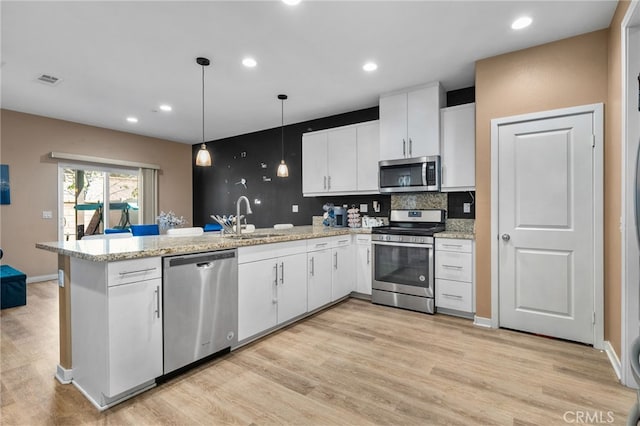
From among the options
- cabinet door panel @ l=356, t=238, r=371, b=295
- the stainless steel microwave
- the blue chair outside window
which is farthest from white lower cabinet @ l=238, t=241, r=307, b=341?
the blue chair outside window

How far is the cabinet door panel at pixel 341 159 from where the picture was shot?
14.2 feet

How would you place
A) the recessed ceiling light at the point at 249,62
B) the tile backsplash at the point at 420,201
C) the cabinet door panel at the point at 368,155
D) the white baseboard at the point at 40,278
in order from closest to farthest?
1. the recessed ceiling light at the point at 249,62
2. the tile backsplash at the point at 420,201
3. the cabinet door panel at the point at 368,155
4. the white baseboard at the point at 40,278

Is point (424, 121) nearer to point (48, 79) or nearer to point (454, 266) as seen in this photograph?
point (454, 266)

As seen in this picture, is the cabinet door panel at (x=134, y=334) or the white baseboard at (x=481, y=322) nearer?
the cabinet door panel at (x=134, y=334)

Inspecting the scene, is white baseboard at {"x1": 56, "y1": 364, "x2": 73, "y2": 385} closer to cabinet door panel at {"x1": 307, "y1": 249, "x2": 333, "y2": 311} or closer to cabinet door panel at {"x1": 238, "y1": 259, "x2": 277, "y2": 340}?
cabinet door panel at {"x1": 238, "y1": 259, "x2": 277, "y2": 340}

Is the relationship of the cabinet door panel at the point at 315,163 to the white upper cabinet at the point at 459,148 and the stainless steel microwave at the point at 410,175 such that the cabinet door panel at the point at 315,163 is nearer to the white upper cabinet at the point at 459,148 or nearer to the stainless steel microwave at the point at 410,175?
the stainless steel microwave at the point at 410,175

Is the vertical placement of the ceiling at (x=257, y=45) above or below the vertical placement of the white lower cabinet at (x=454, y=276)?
above

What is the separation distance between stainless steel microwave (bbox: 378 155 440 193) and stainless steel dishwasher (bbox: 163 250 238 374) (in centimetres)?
219

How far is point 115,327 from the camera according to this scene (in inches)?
70.2

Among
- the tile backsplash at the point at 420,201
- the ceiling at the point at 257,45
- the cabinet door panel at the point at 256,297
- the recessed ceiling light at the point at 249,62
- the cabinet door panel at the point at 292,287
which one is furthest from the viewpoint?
the tile backsplash at the point at 420,201

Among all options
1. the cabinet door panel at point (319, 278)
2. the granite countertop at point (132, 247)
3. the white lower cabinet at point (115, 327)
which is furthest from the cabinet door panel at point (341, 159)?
the white lower cabinet at point (115, 327)

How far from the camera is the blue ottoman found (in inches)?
142

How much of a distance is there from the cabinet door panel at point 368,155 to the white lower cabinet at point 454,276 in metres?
1.25

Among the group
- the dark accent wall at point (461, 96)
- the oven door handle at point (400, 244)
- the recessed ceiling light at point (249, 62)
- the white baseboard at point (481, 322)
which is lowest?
the white baseboard at point (481, 322)
